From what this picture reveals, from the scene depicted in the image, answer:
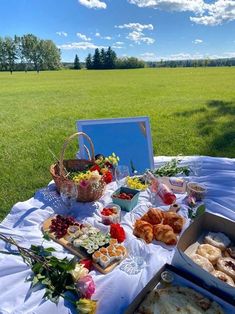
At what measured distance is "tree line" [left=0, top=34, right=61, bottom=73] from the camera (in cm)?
5859

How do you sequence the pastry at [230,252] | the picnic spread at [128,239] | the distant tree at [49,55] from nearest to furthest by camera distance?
1. the picnic spread at [128,239]
2. the pastry at [230,252]
3. the distant tree at [49,55]

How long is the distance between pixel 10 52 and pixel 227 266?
209ft

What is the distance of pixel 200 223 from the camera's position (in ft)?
5.89

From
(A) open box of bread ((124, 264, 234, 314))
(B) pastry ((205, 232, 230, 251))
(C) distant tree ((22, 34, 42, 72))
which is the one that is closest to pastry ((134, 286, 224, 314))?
(A) open box of bread ((124, 264, 234, 314))

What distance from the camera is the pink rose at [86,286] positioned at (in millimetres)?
1514

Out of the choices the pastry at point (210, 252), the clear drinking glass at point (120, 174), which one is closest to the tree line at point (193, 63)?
the clear drinking glass at point (120, 174)

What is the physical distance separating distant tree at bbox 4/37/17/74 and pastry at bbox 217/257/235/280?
60810 mm

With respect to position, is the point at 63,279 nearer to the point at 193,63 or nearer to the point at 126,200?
the point at 126,200

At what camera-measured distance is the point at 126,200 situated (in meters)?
2.29

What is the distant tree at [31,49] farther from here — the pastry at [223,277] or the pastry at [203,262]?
the pastry at [223,277]

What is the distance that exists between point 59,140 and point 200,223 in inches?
190

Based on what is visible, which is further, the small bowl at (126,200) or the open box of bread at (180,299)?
the small bowl at (126,200)

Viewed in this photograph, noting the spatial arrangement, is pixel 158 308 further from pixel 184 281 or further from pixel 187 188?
pixel 187 188

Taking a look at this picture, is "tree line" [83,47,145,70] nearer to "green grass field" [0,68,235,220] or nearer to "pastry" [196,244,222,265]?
"green grass field" [0,68,235,220]
